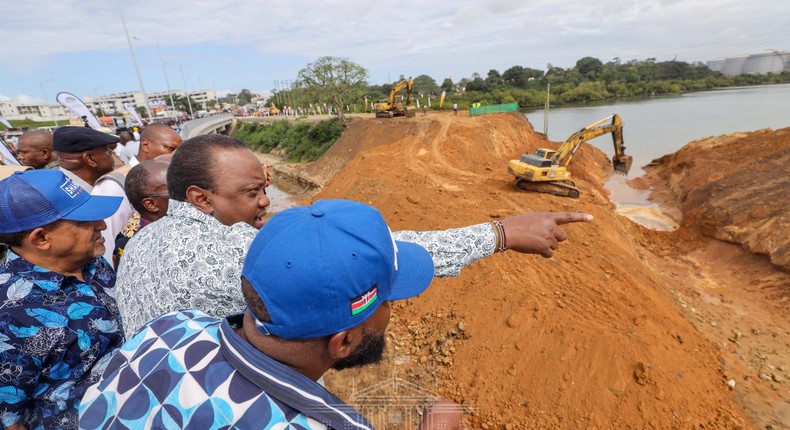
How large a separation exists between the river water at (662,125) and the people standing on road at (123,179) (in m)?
13.1

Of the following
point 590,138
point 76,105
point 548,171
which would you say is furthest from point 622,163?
point 76,105

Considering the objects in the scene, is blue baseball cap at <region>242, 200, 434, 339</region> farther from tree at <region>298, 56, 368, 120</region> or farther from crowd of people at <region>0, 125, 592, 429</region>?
tree at <region>298, 56, 368, 120</region>

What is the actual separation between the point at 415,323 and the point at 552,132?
2788 cm

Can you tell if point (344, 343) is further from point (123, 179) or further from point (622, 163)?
point (622, 163)

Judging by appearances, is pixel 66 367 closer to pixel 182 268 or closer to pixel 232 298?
pixel 182 268

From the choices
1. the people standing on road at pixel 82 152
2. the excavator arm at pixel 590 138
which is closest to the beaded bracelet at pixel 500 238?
the people standing on road at pixel 82 152

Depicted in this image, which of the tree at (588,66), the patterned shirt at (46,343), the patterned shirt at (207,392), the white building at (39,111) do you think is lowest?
the white building at (39,111)

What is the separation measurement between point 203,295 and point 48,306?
73cm

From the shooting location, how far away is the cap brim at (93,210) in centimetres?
170

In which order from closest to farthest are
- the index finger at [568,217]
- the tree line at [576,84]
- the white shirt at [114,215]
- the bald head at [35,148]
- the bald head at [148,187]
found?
1. the index finger at [568,217]
2. the bald head at [148,187]
3. the white shirt at [114,215]
4. the bald head at [35,148]
5. the tree line at [576,84]

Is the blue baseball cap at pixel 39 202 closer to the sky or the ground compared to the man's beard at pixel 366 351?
closer to the sky

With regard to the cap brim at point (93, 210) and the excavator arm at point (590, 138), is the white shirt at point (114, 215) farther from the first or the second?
the excavator arm at point (590, 138)

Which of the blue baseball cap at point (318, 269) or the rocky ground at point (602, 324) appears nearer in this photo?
the blue baseball cap at point (318, 269)

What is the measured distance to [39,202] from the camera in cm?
158
